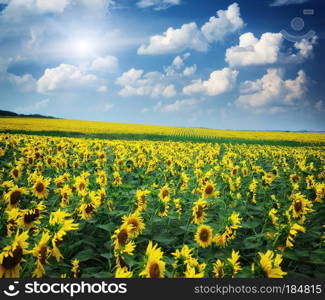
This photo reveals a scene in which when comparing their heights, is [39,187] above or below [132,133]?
below

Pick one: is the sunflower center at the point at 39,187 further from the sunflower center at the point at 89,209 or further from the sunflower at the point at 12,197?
the sunflower center at the point at 89,209

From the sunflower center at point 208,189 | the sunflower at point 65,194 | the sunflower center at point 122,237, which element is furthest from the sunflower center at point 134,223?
the sunflower center at point 208,189

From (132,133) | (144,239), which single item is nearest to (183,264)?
(144,239)

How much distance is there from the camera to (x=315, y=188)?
13.5ft

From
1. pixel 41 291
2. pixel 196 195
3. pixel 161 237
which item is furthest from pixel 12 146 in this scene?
pixel 41 291

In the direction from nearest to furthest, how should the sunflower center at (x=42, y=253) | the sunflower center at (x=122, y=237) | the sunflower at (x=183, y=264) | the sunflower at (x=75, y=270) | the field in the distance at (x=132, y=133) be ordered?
the sunflower at (x=183, y=264) < the sunflower center at (x=42, y=253) < the sunflower at (x=75, y=270) < the sunflower center at (x=122, y=237) < the field in the distance at (x=132, y=133)

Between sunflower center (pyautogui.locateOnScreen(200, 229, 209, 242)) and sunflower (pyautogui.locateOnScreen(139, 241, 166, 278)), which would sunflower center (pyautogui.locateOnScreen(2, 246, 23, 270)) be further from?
sunflower center (pyautogui.locateOnScreen(200, 229, 209, 242))

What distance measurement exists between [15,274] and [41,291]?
1.10ft

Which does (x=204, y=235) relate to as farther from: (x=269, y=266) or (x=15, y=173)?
(x=15, y=173)

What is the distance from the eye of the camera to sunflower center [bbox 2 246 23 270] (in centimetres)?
173

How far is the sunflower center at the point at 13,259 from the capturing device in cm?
173

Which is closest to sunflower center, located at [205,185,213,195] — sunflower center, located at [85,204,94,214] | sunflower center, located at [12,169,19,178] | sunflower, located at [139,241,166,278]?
sunflower center, located at [85,204,94,214]

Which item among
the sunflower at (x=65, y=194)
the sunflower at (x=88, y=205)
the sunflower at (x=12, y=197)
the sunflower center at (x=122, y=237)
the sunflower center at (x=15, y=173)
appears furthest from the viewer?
the sunflower center at (x=15, y=173)

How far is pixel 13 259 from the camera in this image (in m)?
1.74
